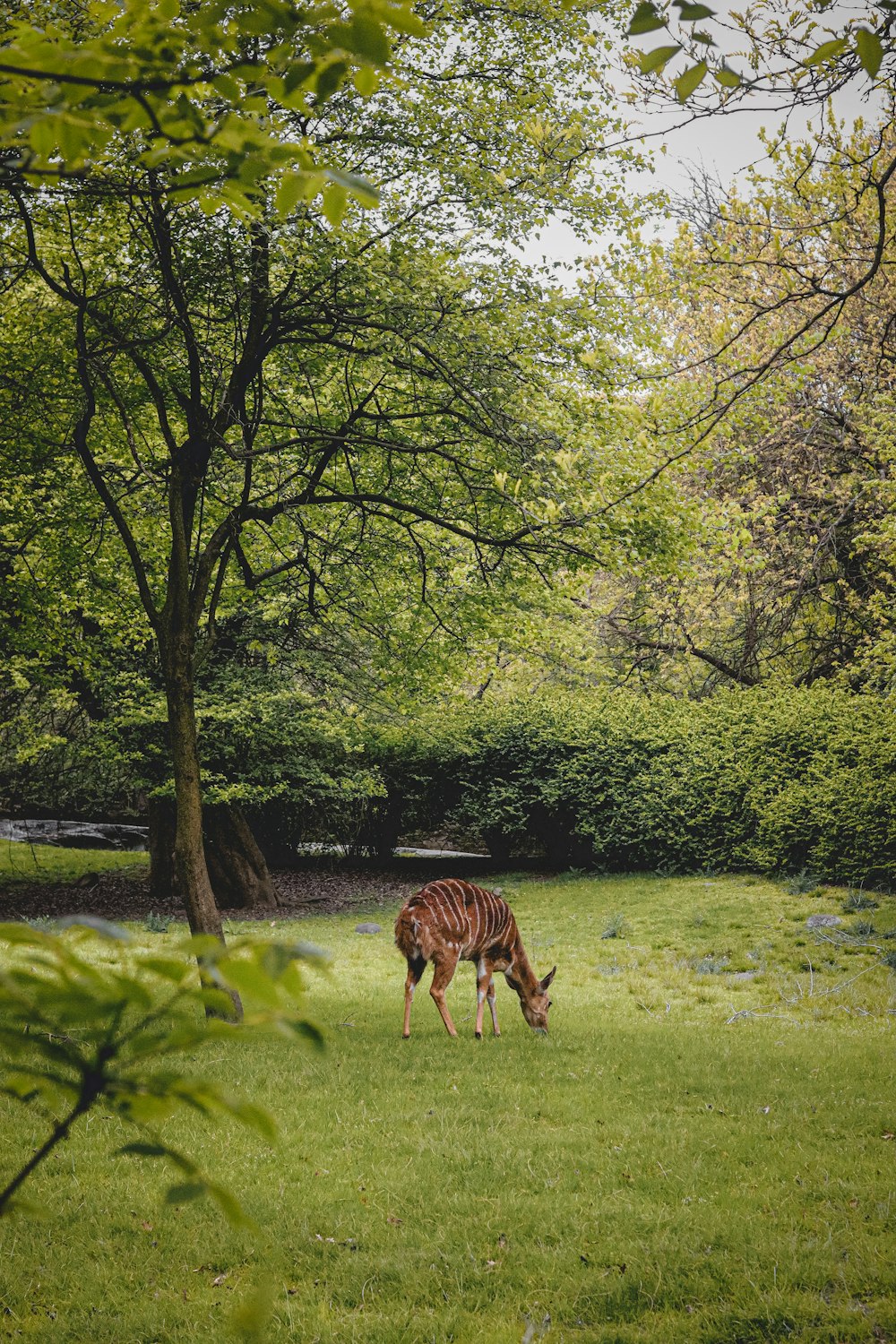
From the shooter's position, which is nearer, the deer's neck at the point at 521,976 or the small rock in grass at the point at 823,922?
the deer's neck at the point at 521,976

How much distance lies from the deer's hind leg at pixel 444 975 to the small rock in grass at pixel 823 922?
7268mm

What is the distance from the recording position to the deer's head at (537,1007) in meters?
9.20

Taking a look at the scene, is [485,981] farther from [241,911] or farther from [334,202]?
[241,911]

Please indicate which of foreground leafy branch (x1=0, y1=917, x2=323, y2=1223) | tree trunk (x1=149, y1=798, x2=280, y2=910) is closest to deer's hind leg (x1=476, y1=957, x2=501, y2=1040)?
foreground leafy branch (x1=0, y1=917, x2=323, y2=1223)

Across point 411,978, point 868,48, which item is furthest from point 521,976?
point 868,48

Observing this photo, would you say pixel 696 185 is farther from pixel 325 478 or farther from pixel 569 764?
pixel 569 764

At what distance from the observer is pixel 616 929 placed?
15.4m

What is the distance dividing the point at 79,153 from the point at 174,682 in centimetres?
701

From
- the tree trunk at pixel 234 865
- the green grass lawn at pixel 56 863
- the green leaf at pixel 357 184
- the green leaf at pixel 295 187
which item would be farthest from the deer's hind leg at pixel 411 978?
the green grass lawn at pixel 56 863

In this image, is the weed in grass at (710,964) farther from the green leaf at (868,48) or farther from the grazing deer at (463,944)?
the green leaf at (868,48)

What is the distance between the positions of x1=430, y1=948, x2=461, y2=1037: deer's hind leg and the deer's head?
798mm

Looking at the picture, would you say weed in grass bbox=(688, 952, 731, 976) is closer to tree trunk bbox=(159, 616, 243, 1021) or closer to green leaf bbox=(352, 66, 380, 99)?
tree trunk bbox=(159, 616, 243, 1021)

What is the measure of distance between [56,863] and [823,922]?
17573 millimetres

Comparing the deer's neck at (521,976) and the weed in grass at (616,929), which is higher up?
the deer's neck at (521,976)
